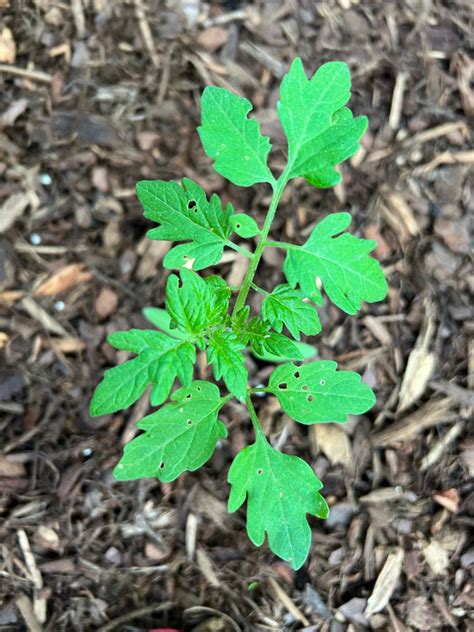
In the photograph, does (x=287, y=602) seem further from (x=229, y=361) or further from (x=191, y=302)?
(x=191, y=302)

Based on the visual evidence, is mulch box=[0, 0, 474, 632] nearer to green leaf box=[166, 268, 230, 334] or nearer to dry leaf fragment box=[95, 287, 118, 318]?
dry leaf fragment box=[95, 287, 118, 318]

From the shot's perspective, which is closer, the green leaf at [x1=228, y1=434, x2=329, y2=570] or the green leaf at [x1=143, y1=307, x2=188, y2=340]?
the green leaf at [x1=228, y1=434, x2=329, y2=570]

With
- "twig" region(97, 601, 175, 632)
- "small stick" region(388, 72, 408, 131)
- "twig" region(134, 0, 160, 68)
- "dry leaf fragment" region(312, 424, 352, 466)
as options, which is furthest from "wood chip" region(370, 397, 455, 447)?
"twig" region(134, 0, 160, 68)

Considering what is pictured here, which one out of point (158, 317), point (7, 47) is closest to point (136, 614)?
point (158, 317)

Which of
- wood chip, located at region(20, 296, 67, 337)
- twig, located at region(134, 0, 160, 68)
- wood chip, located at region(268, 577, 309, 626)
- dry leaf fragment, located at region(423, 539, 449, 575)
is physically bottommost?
wood chip, located at region(268, 577, 309, 626)

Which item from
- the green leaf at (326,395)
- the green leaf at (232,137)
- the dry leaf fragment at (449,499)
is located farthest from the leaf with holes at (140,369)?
the dry leaf fragment at (449,499)

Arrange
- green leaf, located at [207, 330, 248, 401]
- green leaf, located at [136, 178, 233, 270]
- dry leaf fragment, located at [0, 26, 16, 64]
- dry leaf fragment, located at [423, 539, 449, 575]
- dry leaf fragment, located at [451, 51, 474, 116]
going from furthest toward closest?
1. dry leaf fragment, located at [451, 51, 474, 116]
2. dry leaf fragment, located at [0, 26, 16, 64]
3. dry leaf fragment, located at [423, 539, 449, 575]
4. green leaf, located at [136, 178, 233, 270]
5. green leaf, located at [207, 330, 248, 401]

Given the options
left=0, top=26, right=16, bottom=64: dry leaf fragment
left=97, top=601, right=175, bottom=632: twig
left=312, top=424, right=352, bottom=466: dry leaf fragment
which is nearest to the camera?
left=97, top=601, right=175, bottom=632: twig
